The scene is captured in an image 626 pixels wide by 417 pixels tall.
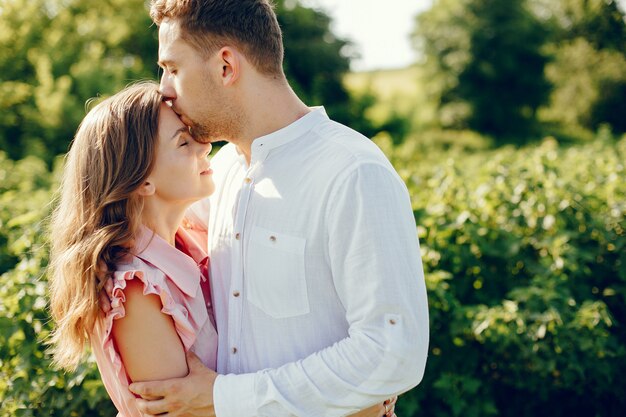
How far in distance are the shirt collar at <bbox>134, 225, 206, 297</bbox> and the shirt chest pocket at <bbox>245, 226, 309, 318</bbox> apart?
0.21m

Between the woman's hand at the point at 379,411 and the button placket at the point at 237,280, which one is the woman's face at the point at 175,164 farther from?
the woman's hand at the point at 379,411

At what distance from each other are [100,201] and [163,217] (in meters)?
0.24

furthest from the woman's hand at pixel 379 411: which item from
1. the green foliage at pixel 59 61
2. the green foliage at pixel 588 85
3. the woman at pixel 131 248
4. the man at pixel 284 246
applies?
the green foliage at pixel 588 85

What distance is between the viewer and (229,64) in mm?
2211

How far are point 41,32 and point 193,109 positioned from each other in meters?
16.7

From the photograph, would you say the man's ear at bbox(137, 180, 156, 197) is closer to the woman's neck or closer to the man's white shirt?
the woman's neck

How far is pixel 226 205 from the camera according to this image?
95.8 inches

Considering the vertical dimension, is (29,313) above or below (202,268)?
below

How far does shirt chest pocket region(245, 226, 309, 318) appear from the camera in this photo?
2.04m

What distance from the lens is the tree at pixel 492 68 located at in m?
37.5

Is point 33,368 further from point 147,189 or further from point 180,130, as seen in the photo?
point 180,130

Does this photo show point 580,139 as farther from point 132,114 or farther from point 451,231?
point 132,114

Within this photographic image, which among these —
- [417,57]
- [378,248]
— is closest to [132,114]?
[378,248]

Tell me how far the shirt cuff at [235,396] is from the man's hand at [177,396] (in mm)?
31
